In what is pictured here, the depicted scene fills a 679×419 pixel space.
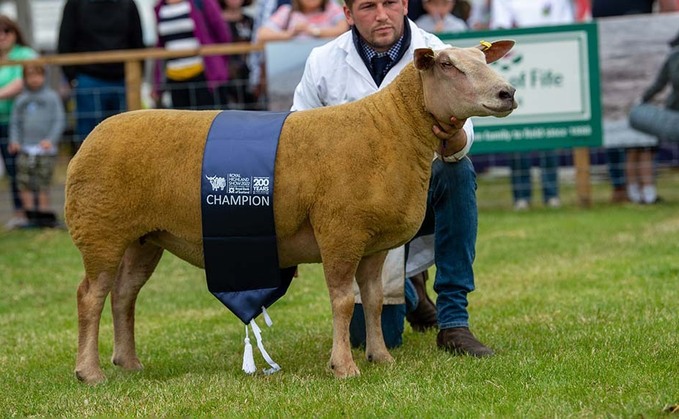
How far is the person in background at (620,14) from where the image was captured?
11859 millimetres

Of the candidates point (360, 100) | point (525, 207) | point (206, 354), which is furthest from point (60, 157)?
point (360, 100)

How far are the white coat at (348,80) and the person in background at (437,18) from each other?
6212 mm

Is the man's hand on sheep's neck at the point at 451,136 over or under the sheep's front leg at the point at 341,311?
over

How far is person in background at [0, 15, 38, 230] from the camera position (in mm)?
11602

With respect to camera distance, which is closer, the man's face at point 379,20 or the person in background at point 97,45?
the man's face at point 379,20

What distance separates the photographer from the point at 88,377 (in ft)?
17.7

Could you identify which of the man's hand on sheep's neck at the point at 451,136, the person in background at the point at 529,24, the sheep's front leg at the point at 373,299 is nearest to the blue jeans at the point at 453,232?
the man's hand on sheep's neck at the point at 451,136

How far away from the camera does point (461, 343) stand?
18.6 ft

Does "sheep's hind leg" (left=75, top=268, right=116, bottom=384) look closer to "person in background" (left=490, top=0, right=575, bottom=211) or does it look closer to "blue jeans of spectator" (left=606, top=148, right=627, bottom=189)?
"person in background" (left=490, top=0, right=575, bottom=211)

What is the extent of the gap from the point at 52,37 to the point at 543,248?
14.9m

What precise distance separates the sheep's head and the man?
504 millimetres

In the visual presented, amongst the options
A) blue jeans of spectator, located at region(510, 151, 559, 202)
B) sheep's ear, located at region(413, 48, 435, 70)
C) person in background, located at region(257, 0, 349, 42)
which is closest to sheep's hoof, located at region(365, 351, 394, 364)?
sheep's ear, located at region(413, 48, 435, 70)

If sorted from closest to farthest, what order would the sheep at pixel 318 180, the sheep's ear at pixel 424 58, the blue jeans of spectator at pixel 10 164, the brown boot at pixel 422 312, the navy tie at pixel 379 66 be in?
the sheep's ear at pixel 424 58 < the sheep at pixel 318 180 < the navy tie at pixel 379 66 < the brown boot at pixel 422 312 < the blue jeans of spectator at pixel 10 164

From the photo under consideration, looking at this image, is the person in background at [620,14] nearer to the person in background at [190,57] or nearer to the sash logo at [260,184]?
the person in background at [190,57]
